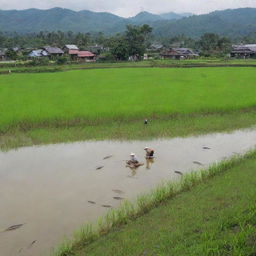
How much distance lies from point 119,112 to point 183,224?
892cm

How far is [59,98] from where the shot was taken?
17672 millimetres

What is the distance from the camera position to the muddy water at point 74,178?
611 cm

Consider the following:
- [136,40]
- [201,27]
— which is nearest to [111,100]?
[136,40]

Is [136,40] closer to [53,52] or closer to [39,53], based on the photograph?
[53,52]

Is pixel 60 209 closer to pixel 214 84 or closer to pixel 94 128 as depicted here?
pixel 94 128

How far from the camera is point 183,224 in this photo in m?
5.45

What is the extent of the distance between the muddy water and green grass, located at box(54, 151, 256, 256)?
571 millimetres

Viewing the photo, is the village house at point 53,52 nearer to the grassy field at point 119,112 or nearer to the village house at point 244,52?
the village house at point 244,52

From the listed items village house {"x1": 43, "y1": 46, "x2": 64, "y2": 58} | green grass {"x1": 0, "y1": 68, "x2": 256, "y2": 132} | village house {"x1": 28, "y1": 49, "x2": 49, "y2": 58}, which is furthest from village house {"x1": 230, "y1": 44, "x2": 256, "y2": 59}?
green grass {"x1": 0, "y1": 68, "x2": 256, "y2": 132}

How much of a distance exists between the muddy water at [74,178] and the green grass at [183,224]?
57cm

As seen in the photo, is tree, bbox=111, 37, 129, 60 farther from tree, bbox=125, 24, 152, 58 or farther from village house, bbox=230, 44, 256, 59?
village house, bbox=230, 44, 256, 59

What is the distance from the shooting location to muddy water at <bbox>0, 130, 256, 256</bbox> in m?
6.11

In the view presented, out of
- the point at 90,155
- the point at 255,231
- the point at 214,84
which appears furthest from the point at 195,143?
the point at 214,84

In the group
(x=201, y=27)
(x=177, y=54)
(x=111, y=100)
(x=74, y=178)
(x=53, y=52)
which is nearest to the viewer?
(x=74, y=178)
